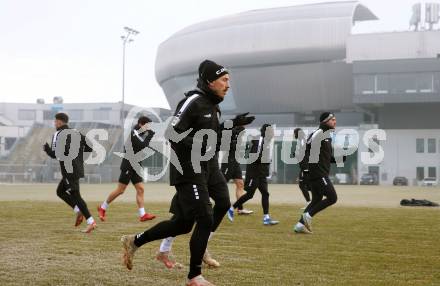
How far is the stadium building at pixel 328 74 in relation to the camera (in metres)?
71.6

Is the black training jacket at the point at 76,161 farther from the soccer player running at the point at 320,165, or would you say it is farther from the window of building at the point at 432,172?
the window of building at the point at 432,172

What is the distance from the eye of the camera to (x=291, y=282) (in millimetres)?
6180

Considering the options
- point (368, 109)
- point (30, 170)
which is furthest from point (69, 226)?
point (368, 109)

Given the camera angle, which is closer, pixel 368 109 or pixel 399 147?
pixel 399 147

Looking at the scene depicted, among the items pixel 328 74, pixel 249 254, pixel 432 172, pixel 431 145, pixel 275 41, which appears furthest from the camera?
pixel 275 41

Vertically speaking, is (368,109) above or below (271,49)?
below

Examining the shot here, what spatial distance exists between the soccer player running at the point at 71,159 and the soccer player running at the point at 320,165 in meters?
3.84

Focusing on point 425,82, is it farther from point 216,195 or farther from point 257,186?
point 216,195

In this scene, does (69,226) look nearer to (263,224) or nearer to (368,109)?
(263,224)

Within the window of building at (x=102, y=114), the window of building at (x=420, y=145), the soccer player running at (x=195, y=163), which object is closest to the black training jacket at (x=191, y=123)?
the soccer player running at (x=195, y=163)

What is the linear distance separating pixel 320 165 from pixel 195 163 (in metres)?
5.55

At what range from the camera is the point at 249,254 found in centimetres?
816

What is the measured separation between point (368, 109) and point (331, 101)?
9.14m

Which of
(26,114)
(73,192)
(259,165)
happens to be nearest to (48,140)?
(26,114)
